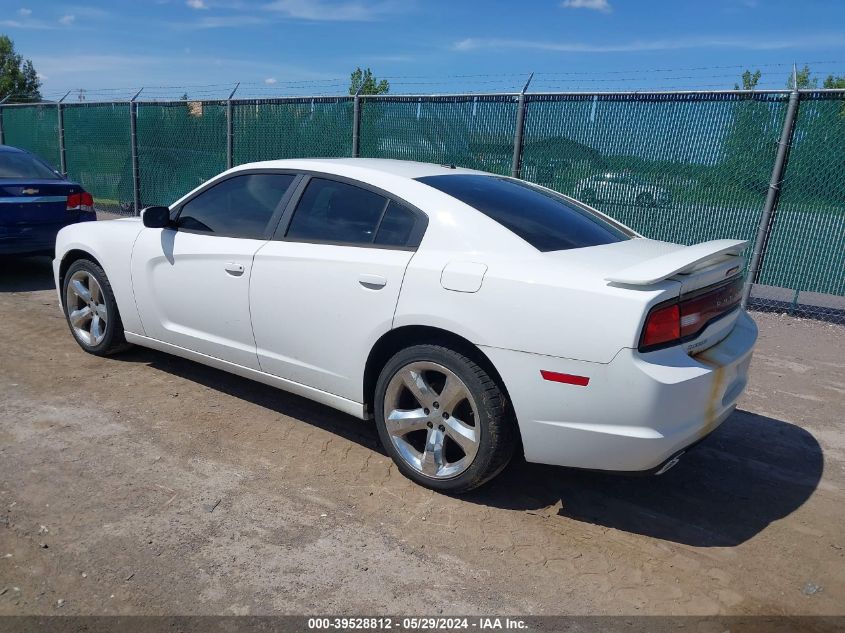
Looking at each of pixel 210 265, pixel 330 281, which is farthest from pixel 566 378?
pixel 210 265

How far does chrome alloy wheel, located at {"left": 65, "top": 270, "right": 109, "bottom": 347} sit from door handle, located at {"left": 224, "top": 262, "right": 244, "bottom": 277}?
1454mm

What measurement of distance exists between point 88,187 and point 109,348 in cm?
1105

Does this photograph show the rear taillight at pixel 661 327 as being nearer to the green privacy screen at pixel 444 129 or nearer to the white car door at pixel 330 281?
the white car door at pixel 330 281

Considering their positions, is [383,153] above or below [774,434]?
above

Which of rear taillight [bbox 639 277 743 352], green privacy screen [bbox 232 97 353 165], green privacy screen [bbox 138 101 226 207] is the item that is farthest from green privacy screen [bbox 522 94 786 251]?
green privacy screen [bbox 138 101 226 207]

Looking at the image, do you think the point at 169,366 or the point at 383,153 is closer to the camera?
the point at 169,366

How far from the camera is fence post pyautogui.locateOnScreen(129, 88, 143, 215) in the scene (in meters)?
13.1

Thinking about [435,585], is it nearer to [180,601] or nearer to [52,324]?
[180,601]

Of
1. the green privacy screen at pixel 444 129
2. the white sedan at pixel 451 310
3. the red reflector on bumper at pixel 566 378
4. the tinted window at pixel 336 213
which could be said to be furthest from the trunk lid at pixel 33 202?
the red reflector on bumper at pixel 566 378

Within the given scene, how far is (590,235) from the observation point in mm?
3695

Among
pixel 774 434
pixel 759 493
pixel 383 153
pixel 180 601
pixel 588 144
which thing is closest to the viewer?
pixel 180 601

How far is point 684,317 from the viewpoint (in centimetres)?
294

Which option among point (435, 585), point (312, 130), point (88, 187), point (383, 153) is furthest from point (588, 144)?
point (88, 187)

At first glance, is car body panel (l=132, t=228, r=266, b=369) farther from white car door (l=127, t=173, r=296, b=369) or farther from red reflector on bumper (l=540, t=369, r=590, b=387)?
red reflector on bumper (l=540, t=369, r=590, b=387)
